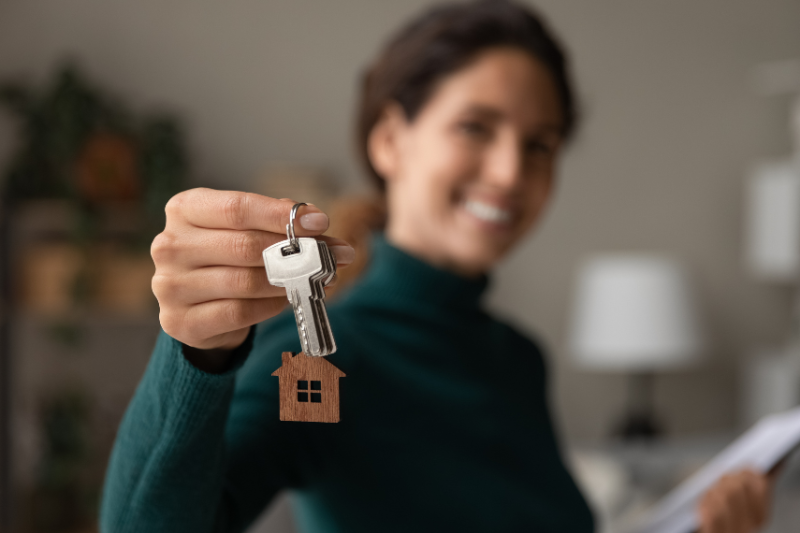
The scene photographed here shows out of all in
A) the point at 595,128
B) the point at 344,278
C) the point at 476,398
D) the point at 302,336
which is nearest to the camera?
the point at 302,336

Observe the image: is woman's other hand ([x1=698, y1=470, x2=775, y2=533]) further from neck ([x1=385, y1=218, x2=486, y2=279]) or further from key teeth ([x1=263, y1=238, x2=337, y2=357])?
key teeth ([x1=263, y1=238, x2=337, y2=357])

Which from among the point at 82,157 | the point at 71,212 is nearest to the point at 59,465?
the point at 71,212

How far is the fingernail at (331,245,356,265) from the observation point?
33 centimetres

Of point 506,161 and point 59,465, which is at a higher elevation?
point 506,161

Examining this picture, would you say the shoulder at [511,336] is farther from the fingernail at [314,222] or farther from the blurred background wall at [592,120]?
the blurred background wall at [592,120]

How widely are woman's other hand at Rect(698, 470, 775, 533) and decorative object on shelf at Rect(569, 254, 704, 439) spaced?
6.12ft

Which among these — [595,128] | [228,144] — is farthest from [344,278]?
[595,128]

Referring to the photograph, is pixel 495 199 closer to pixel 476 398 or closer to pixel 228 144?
pixel 476 398

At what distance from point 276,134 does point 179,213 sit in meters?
2.60

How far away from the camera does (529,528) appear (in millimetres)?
749

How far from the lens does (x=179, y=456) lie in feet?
1.33

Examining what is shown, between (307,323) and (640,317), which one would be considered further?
(640,317)

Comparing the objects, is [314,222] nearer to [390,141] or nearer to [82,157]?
[390,141]

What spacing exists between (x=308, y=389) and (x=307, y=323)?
0.11ft
